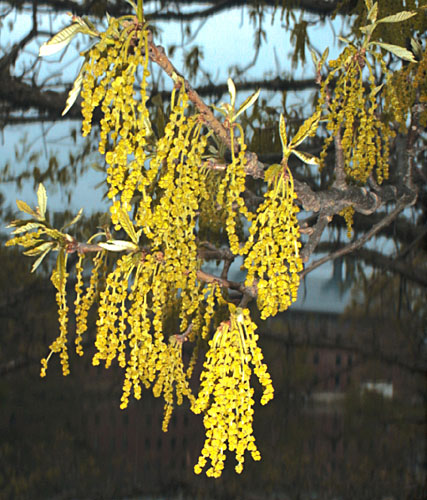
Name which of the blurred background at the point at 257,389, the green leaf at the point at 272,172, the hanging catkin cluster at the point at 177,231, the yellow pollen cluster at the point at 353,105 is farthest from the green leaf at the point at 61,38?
the blurred background at the point at 257,389

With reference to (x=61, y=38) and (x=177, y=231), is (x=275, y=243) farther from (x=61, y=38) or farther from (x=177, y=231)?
(x=61, y=38)

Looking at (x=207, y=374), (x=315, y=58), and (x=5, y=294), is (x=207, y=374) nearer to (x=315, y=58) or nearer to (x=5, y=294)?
(x=315, y=58)

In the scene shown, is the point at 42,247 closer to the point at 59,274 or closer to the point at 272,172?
the point at 59,274

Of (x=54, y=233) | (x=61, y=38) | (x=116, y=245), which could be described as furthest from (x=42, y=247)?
(x=61, y=38)

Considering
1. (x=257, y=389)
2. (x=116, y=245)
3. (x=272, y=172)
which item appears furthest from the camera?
(x=257, y=389)

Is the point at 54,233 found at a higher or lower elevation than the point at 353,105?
lower

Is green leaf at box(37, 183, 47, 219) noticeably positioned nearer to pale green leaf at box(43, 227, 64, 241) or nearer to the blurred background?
pale green leaf at box(43, 227, 64, 241)

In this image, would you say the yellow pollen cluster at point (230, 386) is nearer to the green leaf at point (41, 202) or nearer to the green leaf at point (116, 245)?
the green leaf at point (116, 245)

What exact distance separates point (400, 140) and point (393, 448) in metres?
1.53

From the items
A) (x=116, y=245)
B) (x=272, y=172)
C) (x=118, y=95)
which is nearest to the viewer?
(x=118, y=95)

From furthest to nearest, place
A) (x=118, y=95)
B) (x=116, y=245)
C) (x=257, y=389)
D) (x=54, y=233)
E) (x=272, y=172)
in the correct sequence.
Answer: (x=257, y=389) < (x=54, y=233) < (x=116, y=245) < (x=272, y=172) < (x=118, y=95)

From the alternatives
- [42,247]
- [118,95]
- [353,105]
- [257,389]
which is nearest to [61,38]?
[118,95]

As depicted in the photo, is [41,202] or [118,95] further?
[41,202]

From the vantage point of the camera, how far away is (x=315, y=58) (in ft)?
4.06
